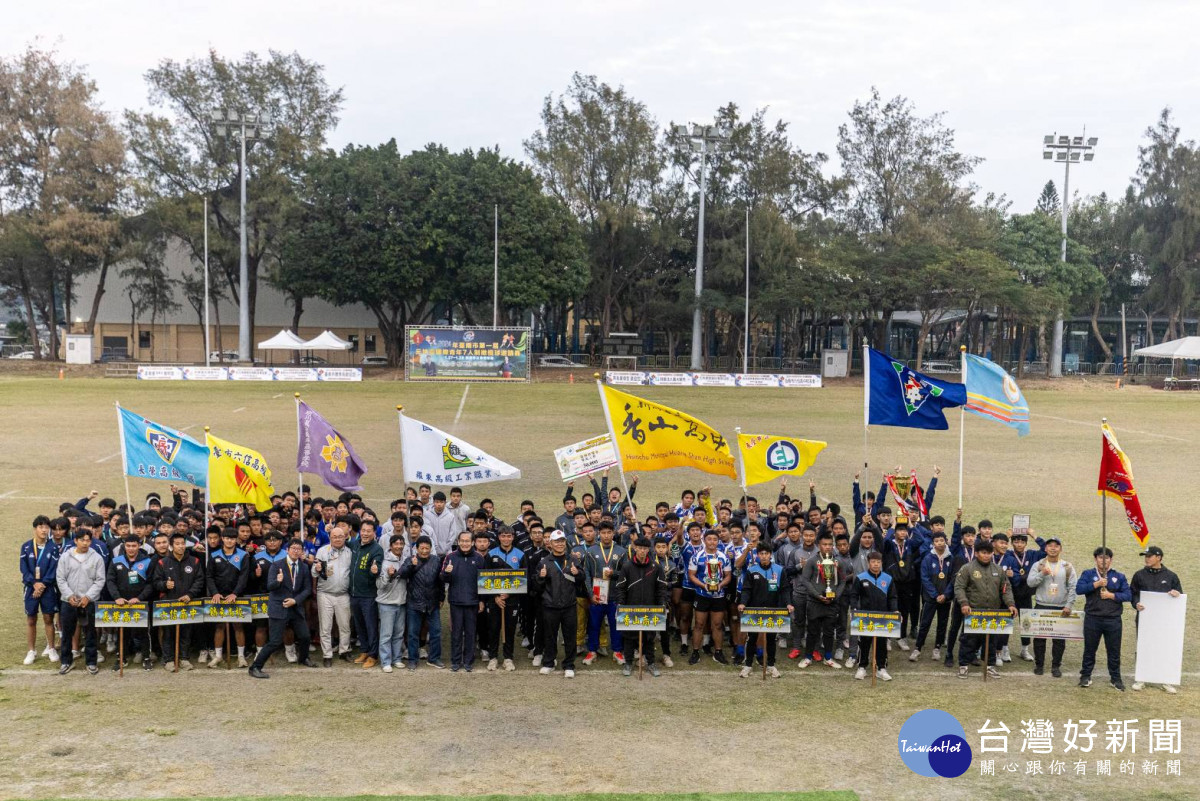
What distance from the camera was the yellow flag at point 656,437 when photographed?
11586 millimetres

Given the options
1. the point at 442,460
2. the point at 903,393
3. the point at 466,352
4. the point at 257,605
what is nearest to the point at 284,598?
the point at 257,605

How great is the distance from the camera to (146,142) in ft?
197

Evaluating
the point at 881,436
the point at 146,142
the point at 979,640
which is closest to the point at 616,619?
the point at 979,640

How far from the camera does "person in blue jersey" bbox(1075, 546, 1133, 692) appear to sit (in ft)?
32.0

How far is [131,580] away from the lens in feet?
32.7

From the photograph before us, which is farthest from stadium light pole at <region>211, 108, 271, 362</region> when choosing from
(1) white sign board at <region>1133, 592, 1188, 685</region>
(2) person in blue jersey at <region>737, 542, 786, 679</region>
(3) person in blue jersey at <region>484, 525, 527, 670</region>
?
(1) white sign board at <region>1133, 592, 1188, 685</region>

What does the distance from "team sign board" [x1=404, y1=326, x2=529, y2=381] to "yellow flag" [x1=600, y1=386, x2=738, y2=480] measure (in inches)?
1581

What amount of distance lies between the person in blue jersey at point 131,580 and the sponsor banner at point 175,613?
0.63 feet

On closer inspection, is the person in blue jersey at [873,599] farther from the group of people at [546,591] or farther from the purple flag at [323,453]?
the purple flag at [323,453]

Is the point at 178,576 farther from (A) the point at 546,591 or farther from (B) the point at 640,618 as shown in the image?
(B) the point at 640,618

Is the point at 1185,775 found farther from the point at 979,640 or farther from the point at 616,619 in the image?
the point at 616,619

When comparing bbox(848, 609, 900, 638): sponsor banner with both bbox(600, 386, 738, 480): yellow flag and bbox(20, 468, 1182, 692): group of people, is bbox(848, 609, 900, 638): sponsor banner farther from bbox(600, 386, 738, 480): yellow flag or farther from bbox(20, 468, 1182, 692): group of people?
bbox(600, 386, 738, 480): yellow flag

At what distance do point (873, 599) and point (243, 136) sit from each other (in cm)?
5350

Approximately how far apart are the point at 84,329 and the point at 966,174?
64.4m
